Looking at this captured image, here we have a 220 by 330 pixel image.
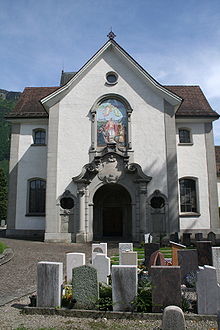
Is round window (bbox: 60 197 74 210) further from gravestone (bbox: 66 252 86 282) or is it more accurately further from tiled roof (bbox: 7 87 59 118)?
gravestone (bbox: 66 252 86 282)

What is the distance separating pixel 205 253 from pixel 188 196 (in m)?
12.9

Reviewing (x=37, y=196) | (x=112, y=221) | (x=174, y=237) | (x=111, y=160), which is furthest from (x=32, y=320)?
(x=37, y=196)

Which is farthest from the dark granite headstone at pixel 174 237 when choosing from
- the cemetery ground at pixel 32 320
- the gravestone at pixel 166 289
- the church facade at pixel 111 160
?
the gravestone at pixel 166 289

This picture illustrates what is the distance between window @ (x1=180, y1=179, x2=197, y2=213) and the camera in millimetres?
21969

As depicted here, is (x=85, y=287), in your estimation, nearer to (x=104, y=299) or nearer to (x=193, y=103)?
(x=104, y=299)

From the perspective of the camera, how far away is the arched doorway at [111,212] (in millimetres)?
21828

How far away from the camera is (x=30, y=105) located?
24859 millimetres

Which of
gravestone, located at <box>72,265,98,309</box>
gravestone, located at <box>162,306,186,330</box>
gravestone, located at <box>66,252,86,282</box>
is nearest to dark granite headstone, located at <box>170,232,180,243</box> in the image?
gravestone, located at <box>66,252,86,282</box>

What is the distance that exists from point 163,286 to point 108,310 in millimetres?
1189

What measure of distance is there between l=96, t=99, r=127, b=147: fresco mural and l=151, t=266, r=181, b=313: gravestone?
48.5 ft

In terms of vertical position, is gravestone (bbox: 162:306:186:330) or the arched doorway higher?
the arched doorway

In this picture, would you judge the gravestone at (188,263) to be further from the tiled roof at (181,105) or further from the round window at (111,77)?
the tiled roof at (181,105)

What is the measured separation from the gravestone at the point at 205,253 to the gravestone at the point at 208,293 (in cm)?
372

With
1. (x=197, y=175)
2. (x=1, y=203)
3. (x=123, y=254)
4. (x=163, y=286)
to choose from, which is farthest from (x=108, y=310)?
(x=1, y=203)
